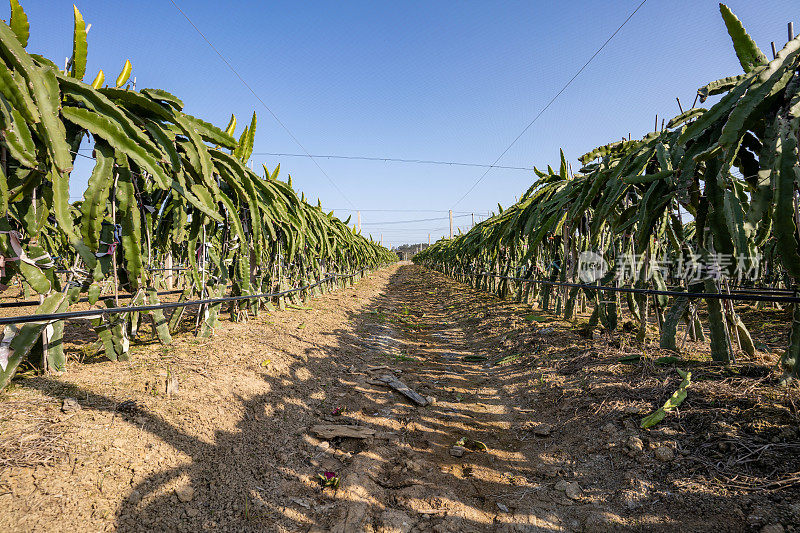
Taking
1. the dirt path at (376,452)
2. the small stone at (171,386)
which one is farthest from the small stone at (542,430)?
the small stone at (171,386)

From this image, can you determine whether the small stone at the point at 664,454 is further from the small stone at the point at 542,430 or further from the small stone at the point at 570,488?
the small stone at the point at 542,430

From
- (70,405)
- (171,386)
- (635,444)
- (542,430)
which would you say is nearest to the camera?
(70,405)

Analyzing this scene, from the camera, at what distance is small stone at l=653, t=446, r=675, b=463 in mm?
1798

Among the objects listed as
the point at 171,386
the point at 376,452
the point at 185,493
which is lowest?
the point at 376,452

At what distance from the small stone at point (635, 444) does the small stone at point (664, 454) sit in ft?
0.22

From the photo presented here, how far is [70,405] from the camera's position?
181 cm

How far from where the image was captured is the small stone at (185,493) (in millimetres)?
1600

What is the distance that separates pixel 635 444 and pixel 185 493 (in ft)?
7.50

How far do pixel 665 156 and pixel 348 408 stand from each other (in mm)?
3282

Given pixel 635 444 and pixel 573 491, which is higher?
pixel 635 444

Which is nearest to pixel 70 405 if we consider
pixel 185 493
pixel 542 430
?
pixel 185 493

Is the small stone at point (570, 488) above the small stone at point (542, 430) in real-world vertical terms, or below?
below

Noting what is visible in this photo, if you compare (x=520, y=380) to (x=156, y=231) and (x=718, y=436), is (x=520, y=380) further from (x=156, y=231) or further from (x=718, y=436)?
(x=156, y=231)

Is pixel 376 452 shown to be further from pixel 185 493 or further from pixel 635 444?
pixel 635 444
